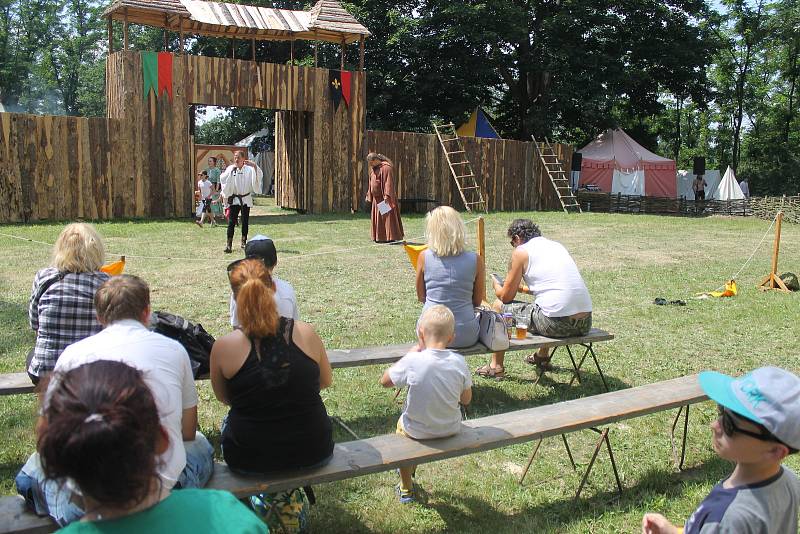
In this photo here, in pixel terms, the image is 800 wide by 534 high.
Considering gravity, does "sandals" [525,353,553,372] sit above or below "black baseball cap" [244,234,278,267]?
below

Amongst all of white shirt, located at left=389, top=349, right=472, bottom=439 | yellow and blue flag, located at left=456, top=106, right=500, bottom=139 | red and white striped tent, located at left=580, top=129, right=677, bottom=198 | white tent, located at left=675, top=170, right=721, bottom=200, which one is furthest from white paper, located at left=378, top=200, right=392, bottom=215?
white tent, located at left=675, top=170, right=721, bottom=200

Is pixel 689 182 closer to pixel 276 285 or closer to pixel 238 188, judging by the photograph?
pixel 238 188

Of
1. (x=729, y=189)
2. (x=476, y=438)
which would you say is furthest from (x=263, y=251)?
(x=729, y=189)

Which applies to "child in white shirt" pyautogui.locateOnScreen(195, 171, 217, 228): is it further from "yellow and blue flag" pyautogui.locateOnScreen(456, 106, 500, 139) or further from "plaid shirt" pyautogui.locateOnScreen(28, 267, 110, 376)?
"yellow and blue flag" pyautogui.locateOnScreen(456, 106, 500, 139)

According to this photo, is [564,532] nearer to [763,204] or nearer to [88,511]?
[88,511]

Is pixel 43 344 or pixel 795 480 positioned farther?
pixel 43 344

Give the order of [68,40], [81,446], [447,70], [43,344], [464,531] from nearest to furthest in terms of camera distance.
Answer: [81,446]
[464,531]
[43,344]
[447,70]
[68,40]

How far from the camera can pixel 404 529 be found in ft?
11.1

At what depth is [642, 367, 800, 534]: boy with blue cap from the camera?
1.95 m

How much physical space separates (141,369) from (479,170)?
19.9m

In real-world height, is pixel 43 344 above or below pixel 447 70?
below

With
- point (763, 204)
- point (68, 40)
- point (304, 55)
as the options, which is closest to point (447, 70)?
point (304, 55)

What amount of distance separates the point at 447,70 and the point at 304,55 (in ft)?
20.2

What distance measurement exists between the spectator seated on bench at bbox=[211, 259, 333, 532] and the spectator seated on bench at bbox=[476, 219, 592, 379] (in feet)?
8.58
